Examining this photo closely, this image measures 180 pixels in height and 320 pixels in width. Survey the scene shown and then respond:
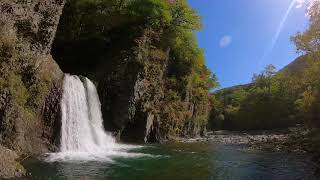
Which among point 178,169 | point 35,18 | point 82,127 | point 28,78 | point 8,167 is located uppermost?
point 35,18

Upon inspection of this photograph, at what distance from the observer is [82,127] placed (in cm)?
3178

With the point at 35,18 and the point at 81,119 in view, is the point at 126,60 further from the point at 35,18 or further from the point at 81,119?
the point at 35,18

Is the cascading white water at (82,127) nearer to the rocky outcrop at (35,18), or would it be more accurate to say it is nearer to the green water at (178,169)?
the green water at (178,169)

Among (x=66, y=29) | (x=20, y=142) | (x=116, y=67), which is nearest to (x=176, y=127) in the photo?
(x=116, y=67)

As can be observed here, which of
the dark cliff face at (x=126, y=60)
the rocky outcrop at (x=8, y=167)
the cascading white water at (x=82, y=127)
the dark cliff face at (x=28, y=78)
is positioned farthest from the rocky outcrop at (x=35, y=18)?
the rocky outcrop at (x=8, y=167)

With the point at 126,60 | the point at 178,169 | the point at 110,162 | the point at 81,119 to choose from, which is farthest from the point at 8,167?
the point at 126,60

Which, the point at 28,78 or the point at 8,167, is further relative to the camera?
the point at 28,78

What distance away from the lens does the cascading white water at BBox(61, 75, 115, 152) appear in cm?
2941

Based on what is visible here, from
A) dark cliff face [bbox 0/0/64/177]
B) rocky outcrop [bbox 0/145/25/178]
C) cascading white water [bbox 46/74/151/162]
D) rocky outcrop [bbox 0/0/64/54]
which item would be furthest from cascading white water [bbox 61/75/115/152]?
rocky outcrop [bbox 0/145/25/178]

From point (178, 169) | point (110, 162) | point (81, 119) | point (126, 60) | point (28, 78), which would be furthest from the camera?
point (126, 60)

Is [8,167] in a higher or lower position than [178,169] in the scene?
higher

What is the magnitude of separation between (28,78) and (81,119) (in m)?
Answer: 6.50

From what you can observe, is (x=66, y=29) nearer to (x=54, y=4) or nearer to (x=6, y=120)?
(x=54, y=4)

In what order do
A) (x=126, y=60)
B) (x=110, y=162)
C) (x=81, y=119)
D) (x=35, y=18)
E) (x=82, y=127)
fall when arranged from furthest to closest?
(x=126, y=60) → (x=81, y=119) → (x=82, y=127) → (x=35, y=18) → (x=110, y=162)
